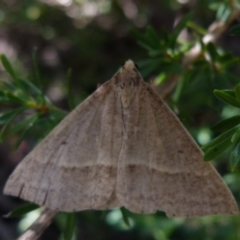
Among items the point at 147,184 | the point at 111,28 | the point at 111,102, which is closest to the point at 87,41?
the point at 111,28

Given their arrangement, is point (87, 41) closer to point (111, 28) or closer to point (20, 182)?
point (111, 28)

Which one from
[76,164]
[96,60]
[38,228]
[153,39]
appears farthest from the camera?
[96,60]

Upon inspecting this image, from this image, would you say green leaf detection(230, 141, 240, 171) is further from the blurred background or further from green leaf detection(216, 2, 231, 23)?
the blurred background

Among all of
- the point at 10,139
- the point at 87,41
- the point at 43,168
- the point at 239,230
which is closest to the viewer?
the point at 43,168

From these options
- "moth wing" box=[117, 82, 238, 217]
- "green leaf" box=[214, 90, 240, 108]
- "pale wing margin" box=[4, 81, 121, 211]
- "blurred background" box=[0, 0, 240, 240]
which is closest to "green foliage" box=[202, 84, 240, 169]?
"green leaf" box=[214, 90, 240, 108]

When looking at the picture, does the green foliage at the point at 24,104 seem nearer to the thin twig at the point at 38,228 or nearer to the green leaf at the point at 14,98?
the green leaf at the point at 14,98

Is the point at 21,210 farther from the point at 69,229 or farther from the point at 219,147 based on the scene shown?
the point at 219,147

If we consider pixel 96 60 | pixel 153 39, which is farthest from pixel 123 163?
pixel 96 60
